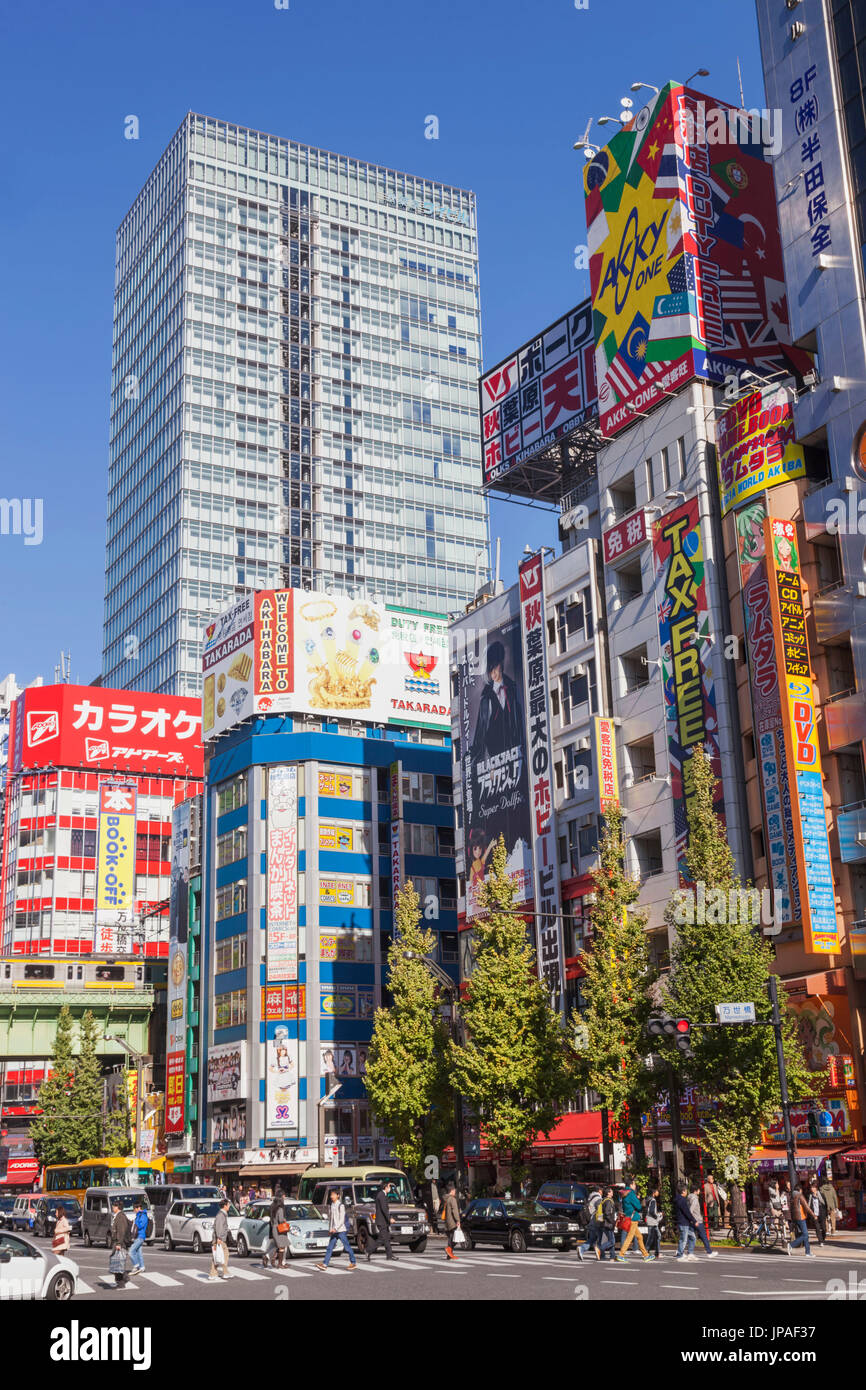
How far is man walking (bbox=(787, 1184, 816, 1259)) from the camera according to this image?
33062 millimetres

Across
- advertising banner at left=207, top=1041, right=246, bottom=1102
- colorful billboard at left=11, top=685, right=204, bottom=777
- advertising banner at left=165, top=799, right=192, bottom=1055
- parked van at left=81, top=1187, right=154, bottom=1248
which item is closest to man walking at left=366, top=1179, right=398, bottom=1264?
parked van at left=81, top=1187, right=154, bottom=1248

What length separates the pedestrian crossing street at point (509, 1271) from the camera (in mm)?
26734

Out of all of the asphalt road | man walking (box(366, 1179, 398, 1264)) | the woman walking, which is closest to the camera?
the asphalt road

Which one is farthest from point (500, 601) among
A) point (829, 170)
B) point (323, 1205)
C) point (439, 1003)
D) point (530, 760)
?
point (323, 1205)

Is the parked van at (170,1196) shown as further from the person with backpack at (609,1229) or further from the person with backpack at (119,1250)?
the person with backpack at (609,1229)

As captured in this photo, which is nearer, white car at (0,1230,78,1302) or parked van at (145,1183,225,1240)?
white car at (0,1230,78,1302)

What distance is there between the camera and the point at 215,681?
88188 mm

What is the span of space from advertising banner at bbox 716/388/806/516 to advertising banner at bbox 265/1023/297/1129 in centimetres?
4135

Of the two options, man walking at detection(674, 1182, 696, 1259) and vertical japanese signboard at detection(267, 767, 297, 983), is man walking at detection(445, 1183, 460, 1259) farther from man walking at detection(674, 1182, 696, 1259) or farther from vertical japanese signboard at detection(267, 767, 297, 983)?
vertical japanese signboard at detection(267, 767, 297, 983)

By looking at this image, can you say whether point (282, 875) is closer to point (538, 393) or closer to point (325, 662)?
point (325, 662)

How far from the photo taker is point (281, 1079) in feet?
253

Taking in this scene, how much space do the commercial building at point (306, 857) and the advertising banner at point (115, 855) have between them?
42.8 meters
